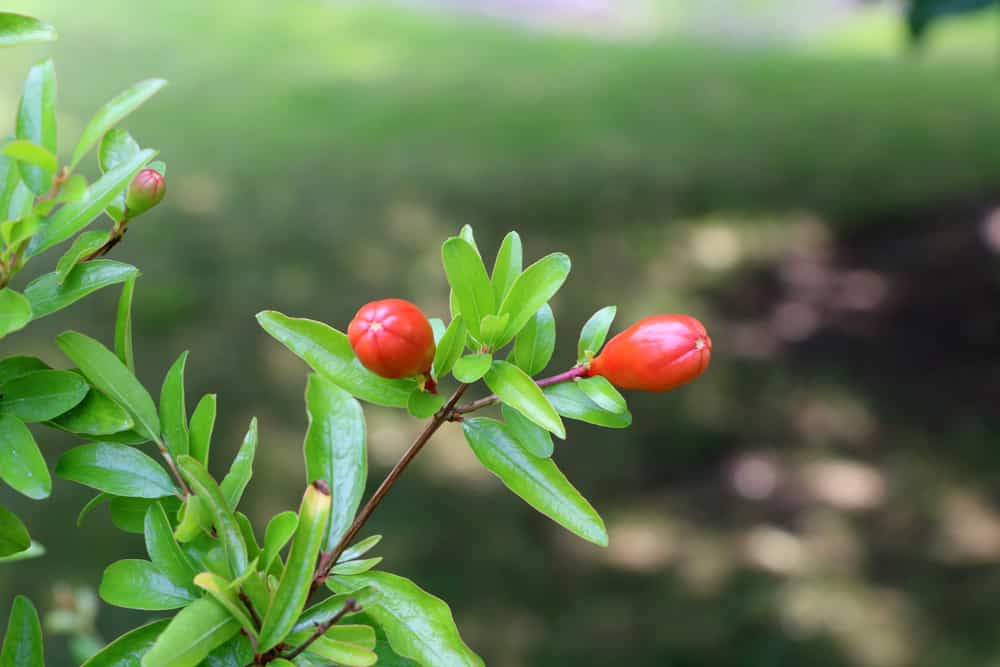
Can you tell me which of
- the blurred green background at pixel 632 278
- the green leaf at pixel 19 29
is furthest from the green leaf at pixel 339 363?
the blurred green background at pixel 632 278

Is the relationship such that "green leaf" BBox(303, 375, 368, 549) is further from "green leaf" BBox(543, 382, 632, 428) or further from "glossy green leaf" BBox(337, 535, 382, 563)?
"green leaf" BBox(543, 382, 632, 428)

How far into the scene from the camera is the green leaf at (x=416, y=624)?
0.62 metres

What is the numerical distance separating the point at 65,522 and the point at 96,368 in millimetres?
2692

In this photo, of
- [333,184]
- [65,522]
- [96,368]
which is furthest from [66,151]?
[96,368]

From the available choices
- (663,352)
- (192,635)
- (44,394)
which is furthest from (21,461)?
(663,352)

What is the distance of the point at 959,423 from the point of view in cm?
363

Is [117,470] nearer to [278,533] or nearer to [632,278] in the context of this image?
[278,533]

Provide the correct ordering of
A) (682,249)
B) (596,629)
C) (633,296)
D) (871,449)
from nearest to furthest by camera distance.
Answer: (596,629), (871,449), (633,296), (682,249)

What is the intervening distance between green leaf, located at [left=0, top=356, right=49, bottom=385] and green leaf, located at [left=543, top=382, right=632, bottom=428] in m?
0.32

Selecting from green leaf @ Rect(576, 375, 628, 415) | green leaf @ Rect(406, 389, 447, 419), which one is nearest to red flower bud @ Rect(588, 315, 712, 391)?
green leaf @ Rect(576, 375, 628, 415)

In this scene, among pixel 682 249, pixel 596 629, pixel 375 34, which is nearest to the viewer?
pixel 596 629

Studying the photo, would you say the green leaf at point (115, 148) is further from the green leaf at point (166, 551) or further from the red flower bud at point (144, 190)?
the green leaf at point (166, 551)

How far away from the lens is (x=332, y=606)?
2.03 feet

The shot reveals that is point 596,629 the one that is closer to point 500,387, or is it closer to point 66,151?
point 500,387
